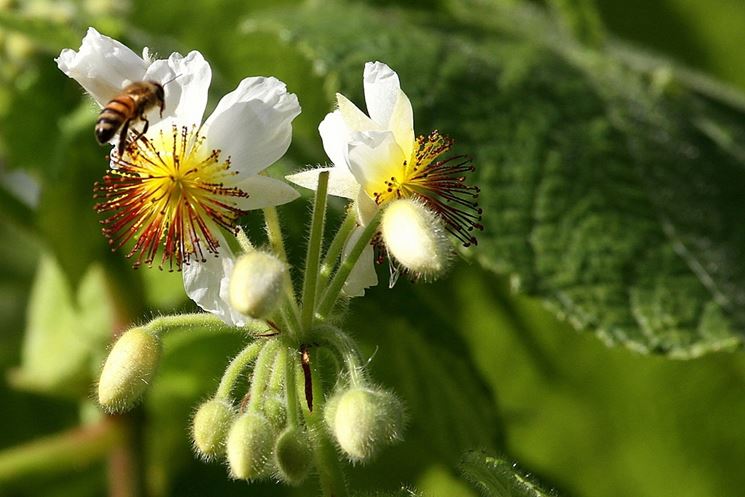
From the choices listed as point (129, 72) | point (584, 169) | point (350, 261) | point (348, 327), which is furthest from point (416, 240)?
point (584, 169)

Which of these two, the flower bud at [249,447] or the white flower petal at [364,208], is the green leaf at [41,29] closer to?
the white flower petal at [364,208]

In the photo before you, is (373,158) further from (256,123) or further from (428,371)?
(428,371)

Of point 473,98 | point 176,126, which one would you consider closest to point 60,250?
point 473,98

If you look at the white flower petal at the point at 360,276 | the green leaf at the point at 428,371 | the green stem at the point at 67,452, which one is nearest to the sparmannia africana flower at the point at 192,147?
the white flower petal at the point at 360,276

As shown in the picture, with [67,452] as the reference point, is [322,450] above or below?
above

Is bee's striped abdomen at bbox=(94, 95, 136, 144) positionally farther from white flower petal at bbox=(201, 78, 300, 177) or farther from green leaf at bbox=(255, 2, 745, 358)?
green leaf at bbox=(255, 2, 745, 358)

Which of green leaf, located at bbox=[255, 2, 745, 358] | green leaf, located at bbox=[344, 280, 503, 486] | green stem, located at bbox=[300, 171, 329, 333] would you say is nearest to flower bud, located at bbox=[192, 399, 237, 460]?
green stem, located at bbox=[300, 171, 329, 333]
